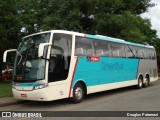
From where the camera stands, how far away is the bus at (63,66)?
11.6 meters

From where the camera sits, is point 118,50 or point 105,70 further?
point 118,50

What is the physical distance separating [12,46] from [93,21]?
8.21 meters

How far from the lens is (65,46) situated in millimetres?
12688

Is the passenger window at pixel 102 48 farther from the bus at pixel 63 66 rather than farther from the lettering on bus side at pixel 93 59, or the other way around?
the lettering on bus side at pixel 93 59

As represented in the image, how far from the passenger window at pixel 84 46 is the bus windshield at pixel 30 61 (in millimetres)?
1817

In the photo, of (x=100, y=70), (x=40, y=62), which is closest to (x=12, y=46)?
(x=100, y=70)

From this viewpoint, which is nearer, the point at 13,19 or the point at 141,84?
the point at 141,84

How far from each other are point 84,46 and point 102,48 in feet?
5.87

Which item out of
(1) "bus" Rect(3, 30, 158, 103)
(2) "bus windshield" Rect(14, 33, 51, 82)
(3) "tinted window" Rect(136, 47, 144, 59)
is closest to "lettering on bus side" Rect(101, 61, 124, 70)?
(1) "bus" Rect(3, 30, 158, 103)

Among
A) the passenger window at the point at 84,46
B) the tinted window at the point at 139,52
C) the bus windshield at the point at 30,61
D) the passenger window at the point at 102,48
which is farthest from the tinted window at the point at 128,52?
the bus windshield at the point at 30,61

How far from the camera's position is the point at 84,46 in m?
13.9

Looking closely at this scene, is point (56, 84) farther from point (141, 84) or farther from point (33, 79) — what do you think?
point (141, 84)

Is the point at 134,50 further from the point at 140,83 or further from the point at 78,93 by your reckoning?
the point at 78,93

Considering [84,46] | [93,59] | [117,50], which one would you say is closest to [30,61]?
[84,46]
